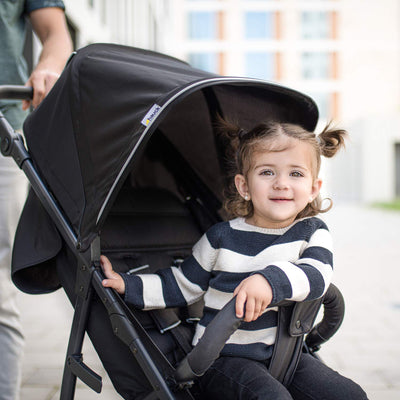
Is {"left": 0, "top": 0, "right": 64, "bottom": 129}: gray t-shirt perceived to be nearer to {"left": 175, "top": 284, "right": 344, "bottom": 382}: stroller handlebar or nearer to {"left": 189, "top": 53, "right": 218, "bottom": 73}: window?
{"left": 175, "top": 284, "right": 344, "bottom": 382}: stroller handlebar

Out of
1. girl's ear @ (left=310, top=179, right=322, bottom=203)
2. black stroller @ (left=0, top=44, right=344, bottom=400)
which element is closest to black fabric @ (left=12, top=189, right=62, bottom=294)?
black stroller @ (left=0, top=44, right=344, bottom=400)

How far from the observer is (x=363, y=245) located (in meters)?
8.10

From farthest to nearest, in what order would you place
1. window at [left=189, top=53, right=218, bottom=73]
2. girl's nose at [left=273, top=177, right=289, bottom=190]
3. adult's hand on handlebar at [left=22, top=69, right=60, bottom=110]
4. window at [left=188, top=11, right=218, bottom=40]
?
window at [left=188, top=11, right=218, bottom=40], window at [left=189, top=53, right=218, bottom=73], adult's hand on handlebar at [left=22, top=69, right=60, bottom=110], girl's nose at [left=273, top=177, right=289, bottom=190]

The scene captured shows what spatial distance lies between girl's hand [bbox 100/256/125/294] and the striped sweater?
0.10ft

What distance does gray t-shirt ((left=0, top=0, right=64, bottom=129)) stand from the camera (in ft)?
6.98

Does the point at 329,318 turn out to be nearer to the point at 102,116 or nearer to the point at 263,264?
the point at 263,264

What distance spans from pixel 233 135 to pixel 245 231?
43 centimetres

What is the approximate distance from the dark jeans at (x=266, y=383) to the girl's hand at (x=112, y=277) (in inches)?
16.3

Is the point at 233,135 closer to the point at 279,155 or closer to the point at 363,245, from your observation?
the point at 279,155

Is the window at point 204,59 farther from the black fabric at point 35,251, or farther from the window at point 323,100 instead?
the black fabric at point 35,251

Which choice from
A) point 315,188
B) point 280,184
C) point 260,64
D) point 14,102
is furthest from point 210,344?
point 260,64

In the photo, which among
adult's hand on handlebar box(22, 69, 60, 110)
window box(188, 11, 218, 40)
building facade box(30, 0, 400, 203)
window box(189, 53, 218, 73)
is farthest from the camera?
window box(188, 11, 218, 40)

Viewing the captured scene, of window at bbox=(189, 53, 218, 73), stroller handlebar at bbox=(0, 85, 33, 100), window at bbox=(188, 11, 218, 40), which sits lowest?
stroller handlebar at bbox=(0, 85, 33, 100)

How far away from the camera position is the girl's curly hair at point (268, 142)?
1.88m
